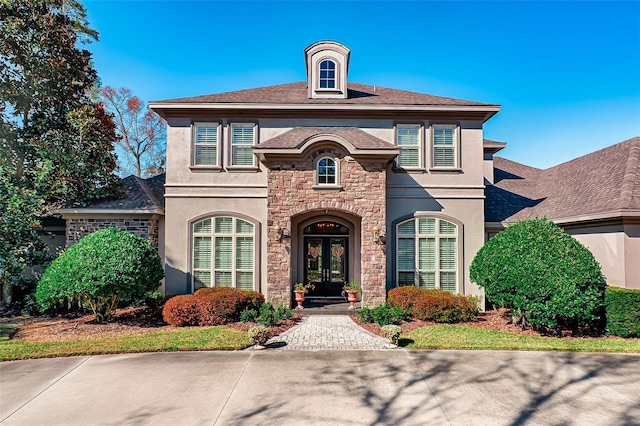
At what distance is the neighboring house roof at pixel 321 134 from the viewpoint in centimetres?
1141

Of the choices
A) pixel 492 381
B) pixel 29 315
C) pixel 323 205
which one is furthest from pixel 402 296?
pixel 29 315

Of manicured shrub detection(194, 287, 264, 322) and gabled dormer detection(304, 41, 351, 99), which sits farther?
gabled dormer detection(304, 41, 351, 99)

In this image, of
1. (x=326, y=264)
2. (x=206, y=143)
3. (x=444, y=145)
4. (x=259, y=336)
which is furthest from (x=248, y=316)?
(x=444, y=145)

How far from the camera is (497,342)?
833 cm

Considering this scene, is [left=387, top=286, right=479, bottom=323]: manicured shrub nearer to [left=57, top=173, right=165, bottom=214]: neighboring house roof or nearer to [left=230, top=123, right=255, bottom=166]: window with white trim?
[left=230, top=123, right=255, bottom=166]: window with white trim

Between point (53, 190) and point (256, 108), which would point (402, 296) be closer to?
A: point (256, 108)

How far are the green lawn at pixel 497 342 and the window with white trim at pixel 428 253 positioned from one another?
3.05 m

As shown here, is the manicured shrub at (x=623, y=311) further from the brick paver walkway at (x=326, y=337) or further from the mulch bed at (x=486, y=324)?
the brick paver walkway at (x=326, y=337)

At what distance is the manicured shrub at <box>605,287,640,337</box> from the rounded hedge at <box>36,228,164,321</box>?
12570 millimetres

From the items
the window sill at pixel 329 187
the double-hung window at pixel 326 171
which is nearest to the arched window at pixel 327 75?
the double-hung window at pixel 326 171

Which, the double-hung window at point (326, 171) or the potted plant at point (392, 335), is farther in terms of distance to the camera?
the double-hung window at point (326, 171)

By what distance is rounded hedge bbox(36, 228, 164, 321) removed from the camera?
9.41 metres

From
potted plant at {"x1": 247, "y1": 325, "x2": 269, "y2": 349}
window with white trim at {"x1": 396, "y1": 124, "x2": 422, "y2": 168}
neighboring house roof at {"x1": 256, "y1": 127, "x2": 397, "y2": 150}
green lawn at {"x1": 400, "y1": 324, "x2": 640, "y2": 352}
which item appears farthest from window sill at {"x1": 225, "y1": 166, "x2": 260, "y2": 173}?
green lawn at {"x1": 400, "y1": 324, "x2": 640, "y2": 352}

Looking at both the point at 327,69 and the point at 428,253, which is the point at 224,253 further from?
the point at 327,69
